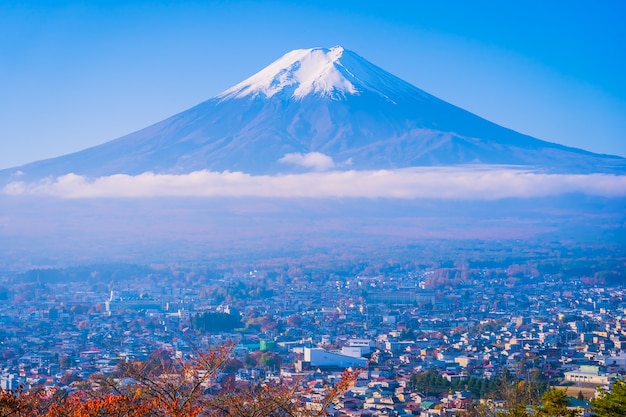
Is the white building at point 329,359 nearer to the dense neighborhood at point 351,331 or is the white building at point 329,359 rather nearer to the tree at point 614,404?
the dense neighborhood at point 351,331

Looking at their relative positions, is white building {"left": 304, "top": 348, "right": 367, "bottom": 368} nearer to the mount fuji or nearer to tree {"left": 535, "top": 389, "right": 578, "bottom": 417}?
tree {"left": 535, "top": 389, "right": 578, "bottom": 417}

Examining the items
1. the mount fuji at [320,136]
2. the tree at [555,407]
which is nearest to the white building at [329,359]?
the tree at [555,407]

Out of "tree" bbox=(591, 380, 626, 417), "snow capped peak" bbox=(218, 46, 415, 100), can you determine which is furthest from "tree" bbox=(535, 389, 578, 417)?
"snow capped peak" bbox=(218, 46, 415, 100)

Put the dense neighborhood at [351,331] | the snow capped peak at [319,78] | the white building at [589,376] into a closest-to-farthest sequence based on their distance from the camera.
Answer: the dense neighborhood at [351,331], the white building at [589,376], the snow capped peak at [319,78]

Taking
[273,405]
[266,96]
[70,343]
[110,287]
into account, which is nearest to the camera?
[273,405]

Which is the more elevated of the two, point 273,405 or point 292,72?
point 292,72

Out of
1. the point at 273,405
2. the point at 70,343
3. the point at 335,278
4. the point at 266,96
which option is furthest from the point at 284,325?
the point at 266,96

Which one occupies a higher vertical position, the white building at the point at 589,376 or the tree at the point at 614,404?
the tree at the point at 614,404

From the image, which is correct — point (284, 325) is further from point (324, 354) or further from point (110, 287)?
point (110, 287)
